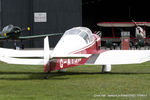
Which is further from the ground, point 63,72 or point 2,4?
point 2,4

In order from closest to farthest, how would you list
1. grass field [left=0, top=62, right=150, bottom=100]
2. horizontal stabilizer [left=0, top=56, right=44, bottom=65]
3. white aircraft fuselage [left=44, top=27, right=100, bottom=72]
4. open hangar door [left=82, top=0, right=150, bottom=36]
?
1. grass field [left=0, top=62, right=150, bottom=100]
2. horizontal stabilizer [left=0, top=56, right=44, bottom=65]
3. white aircraft fuselage [left=44, top=27, right=100, bottom=72]
4. open hangar door [left=82, top=0, right=150, bottom=36]

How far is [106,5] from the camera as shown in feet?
183

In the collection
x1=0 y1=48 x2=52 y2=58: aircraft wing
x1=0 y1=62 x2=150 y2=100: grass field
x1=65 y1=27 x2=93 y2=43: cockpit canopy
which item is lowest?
x1=0 y1=62 x2=150 y2=100: grass field

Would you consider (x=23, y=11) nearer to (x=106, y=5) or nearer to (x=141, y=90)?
(x=106, y=5)

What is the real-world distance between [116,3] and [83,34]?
44258 millimetres

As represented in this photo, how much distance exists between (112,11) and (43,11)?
21.1 m

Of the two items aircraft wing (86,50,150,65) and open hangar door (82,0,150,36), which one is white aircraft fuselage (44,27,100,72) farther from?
open hangar door (82,0,150,36)

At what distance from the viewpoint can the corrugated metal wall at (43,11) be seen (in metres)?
37.6

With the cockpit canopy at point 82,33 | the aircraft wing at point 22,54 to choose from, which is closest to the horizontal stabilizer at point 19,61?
the aircraft wing at point 22,54

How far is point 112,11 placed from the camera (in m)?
56.6

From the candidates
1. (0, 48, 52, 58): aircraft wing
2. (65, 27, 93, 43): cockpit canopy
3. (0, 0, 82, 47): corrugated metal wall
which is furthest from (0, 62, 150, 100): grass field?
(0, 0, 82, 47): corrugated metal wall

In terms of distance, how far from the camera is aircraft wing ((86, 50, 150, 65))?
10.8 metres

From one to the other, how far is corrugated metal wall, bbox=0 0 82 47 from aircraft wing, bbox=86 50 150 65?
26.7 metres

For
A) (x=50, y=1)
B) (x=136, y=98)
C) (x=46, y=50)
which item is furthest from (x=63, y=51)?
(x=50, y=1)
